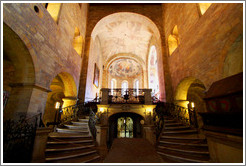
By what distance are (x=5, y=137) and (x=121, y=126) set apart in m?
9.47

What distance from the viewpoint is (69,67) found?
8.06m

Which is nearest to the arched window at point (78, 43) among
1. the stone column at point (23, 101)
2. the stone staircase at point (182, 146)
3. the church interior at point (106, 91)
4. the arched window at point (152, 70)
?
the church interior at point (106, 91)

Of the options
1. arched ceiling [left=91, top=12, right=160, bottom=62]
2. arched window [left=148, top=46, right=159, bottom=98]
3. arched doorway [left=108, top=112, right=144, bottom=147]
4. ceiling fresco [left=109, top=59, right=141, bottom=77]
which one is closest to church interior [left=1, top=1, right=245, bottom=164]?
arched doorway [left=108, top=112, right=144, bottom=147]

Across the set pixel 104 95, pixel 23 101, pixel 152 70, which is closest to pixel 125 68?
pixel 152 70

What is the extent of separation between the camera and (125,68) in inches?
904

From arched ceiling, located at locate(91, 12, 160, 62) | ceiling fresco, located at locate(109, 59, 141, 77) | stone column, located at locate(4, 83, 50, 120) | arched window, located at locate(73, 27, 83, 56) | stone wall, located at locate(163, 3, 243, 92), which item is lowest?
stone column, located at locate(4, 83, 50, 120)

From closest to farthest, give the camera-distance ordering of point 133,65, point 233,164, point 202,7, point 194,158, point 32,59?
point 233,164 → point 194,158 → point 32,59 → point 202,7 → point 133,65

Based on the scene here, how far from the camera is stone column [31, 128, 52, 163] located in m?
3.28

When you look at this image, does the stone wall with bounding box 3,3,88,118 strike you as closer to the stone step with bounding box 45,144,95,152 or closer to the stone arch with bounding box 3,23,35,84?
the stone arch with bounding box 3,23,35,84

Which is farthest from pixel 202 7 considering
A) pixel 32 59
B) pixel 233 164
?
pixel 32 59

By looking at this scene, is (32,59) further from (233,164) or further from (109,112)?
(233,164)

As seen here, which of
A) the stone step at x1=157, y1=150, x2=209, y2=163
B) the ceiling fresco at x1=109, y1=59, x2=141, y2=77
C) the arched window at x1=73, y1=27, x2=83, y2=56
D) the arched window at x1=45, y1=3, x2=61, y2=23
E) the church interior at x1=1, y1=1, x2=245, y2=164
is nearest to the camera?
the church interior at x1=1, y1=1, x2=245, y2=164

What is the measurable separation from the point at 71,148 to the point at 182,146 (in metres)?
4.37

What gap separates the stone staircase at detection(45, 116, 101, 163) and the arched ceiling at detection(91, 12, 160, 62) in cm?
996
